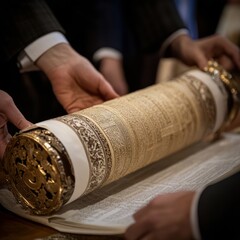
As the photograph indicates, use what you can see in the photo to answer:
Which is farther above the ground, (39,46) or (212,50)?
(39,46)

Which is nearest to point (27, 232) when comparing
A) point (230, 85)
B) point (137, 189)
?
point (137, 189)

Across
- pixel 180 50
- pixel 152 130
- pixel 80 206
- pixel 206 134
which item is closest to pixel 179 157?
pixel 206 134

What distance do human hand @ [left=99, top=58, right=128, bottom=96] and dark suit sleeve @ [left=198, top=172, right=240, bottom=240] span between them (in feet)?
3.11

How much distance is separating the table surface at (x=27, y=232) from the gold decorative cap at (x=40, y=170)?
0.03 meters

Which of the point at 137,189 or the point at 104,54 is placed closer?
the point at 137,189

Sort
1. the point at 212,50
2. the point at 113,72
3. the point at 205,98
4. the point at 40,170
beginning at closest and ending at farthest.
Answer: the point at 40,170, the point at 205,98, the point at 212,50, the point at 113,72

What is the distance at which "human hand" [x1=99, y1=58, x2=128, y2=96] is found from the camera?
157 centimetres

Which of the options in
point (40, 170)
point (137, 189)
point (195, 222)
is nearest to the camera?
point (195, 222)

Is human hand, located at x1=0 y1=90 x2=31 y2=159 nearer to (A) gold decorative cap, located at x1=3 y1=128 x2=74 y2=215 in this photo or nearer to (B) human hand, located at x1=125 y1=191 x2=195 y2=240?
(A) gold decorative cap, located at x1=3 y1=128 x2=74 y2=215

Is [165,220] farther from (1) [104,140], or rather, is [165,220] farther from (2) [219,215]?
(1) [104,140]

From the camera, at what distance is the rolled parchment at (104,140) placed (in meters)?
0.74

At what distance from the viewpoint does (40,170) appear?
741 mm

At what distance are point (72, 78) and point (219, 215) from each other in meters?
0.58

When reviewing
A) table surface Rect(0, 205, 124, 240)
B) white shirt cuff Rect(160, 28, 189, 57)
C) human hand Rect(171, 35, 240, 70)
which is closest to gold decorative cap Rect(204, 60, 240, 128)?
human hand Rect(171, 35, 240, 70)
